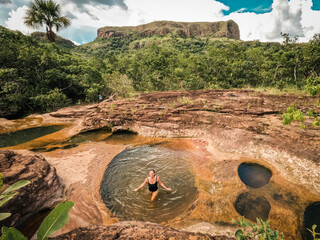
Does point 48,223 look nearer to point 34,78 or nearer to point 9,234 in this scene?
point 9,234

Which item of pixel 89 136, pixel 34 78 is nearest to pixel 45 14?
pixel 34 78

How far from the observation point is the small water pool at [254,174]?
15.8 ft

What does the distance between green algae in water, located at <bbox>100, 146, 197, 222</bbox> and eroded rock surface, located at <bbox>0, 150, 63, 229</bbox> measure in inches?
55.6

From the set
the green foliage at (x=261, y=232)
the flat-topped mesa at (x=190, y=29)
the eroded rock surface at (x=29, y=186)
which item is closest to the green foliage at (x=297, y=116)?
the green foliage at (x=261, y=232)

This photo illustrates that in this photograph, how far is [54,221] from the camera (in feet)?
3.46

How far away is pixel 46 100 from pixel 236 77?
748 inches

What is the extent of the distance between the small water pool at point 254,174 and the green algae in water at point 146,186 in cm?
175

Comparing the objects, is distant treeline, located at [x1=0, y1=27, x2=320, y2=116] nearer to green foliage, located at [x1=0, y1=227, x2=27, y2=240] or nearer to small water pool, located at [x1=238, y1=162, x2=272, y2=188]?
small water pool, located at [x1=238, y1=162, x2=272, y2=188]

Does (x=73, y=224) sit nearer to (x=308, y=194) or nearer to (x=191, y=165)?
(x=191, y=165)

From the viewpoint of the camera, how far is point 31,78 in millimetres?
14070

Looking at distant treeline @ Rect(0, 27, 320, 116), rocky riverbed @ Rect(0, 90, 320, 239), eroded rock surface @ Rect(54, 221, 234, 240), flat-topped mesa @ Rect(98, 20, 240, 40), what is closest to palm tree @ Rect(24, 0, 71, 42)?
distant treeline @ Rect(0, 27, 320, 116)

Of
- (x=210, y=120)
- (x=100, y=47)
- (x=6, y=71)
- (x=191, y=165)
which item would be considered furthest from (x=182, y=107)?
(x=100, y=47)

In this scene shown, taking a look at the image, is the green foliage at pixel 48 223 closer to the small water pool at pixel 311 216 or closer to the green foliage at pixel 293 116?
the green foliage at pixel 293 116

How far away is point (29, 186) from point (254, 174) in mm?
6756
